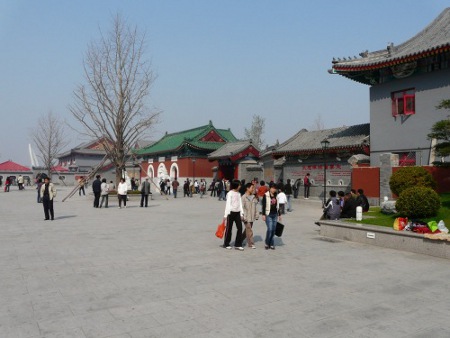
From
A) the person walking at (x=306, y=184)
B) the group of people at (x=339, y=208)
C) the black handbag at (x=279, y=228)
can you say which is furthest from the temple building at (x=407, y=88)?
the black handbag at (x=279, y=228)

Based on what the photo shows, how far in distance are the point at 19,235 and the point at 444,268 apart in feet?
32.2

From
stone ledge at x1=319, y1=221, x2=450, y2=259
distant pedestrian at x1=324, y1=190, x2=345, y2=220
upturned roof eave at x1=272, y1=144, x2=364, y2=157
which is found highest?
upturned roof eave at x1=272, y1=144, x2=364, y2=157

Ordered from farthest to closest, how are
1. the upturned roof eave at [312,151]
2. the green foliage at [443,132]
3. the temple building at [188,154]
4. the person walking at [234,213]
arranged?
the temple building at [188,154] < the upturned roof eave at [312,151] < the green foliage at [443,132] < the person walking at [234,213]

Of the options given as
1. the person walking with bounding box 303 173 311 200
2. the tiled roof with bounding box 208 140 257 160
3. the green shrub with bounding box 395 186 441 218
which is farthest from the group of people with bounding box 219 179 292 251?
the tiled roof with bounding box 208 140 257 160

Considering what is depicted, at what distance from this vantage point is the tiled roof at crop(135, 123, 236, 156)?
1427 inches

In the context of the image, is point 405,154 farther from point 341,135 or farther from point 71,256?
point 71,256

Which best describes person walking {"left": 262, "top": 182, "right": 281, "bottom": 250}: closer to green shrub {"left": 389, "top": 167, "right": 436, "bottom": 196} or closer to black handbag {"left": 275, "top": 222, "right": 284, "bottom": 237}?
black handbag {"left": 275, "top": 222, "right": 284, "bottom": 237}

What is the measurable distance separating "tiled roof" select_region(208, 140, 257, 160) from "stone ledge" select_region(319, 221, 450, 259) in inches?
875

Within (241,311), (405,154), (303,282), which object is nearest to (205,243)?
(303,282)

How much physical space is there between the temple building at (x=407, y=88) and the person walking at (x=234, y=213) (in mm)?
11238

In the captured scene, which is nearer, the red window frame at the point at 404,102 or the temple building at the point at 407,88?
the temple building at the point at 407,88

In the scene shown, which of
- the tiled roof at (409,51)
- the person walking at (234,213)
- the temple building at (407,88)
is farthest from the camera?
the temple building at (407,88)

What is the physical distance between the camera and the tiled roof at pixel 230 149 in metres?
32.3

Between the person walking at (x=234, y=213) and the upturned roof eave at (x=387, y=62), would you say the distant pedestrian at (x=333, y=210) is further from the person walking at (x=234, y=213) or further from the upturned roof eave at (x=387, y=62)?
the upturned roof eave at (x=387, y=62)
